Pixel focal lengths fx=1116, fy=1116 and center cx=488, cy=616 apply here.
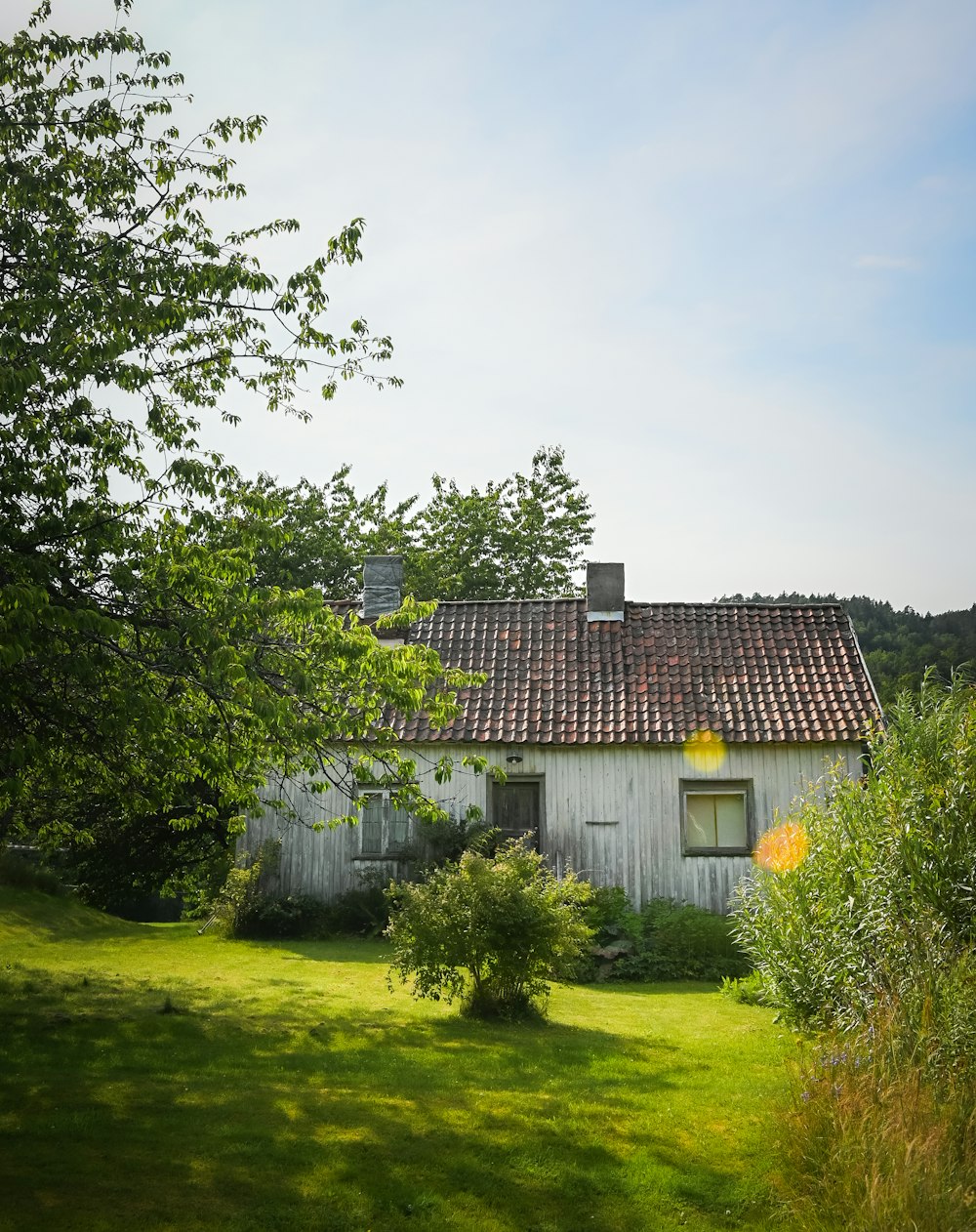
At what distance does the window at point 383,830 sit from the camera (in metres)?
21.5

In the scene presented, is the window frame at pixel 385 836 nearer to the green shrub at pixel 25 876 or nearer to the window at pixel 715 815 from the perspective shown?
the window at pixel 715 815

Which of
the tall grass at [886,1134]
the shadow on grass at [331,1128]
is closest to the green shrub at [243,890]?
the shadow on grass at [331,1128]

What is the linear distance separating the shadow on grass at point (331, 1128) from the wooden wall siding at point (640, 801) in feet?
28.5

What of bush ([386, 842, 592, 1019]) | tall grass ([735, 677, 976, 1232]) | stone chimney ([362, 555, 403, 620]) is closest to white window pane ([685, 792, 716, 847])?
stone chimney ([362, 555, 403, 620])

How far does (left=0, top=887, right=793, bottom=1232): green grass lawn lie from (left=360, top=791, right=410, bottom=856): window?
7098 millimetres

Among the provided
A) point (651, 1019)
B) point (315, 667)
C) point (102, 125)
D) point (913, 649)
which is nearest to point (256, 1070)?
point (315, 667)

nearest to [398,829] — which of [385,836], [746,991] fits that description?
[385,836]

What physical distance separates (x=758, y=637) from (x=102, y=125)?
16.6 meters

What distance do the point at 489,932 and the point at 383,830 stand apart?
10.1m

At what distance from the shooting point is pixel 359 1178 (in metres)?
7.26

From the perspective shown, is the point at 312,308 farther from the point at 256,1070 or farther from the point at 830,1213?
the point at 830,1213

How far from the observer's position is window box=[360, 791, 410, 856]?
21.5 metres

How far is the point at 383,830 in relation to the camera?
70.7 feet

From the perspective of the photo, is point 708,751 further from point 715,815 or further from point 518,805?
point 518,805
